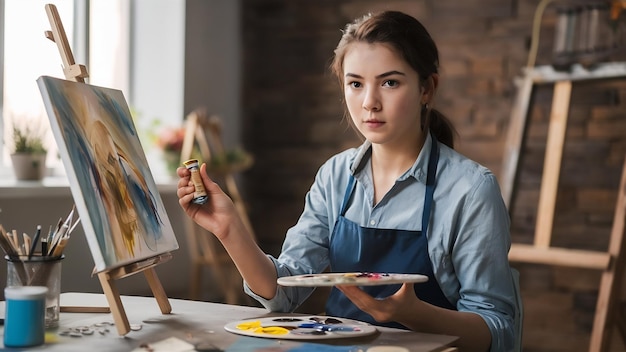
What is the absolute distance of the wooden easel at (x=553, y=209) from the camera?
3090mm

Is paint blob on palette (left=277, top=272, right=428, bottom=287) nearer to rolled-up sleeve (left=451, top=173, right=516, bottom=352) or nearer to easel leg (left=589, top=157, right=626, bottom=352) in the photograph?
rolled-up sleeve (left=451, top=173, right=516, bottom=352)

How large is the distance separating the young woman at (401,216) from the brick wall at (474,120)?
1.96 m

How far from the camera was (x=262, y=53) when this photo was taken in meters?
4.93

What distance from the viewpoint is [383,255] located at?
1.82 m

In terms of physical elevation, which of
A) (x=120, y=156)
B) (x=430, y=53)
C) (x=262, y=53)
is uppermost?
(x=262, y=53)

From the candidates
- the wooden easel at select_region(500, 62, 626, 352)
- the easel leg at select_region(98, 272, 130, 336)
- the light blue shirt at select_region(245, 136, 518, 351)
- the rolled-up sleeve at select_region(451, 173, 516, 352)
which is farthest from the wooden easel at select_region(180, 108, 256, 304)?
the easel leg at select_region(98, 272, 130, 336)

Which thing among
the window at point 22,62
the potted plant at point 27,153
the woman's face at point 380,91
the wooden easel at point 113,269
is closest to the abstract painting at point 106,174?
the wooden easel at point 113,269

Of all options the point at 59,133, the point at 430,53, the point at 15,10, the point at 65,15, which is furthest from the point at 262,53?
the point at 59,133

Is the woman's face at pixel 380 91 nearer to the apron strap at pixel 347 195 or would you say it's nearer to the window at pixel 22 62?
the apron strap at pixel 347 195

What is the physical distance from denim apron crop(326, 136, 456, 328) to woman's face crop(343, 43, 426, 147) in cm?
16

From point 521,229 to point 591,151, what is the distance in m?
0.54

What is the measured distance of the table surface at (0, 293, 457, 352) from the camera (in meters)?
1.36

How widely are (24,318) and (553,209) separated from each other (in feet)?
8.44

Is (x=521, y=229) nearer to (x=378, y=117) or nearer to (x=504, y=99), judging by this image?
(x=504, y=99)
